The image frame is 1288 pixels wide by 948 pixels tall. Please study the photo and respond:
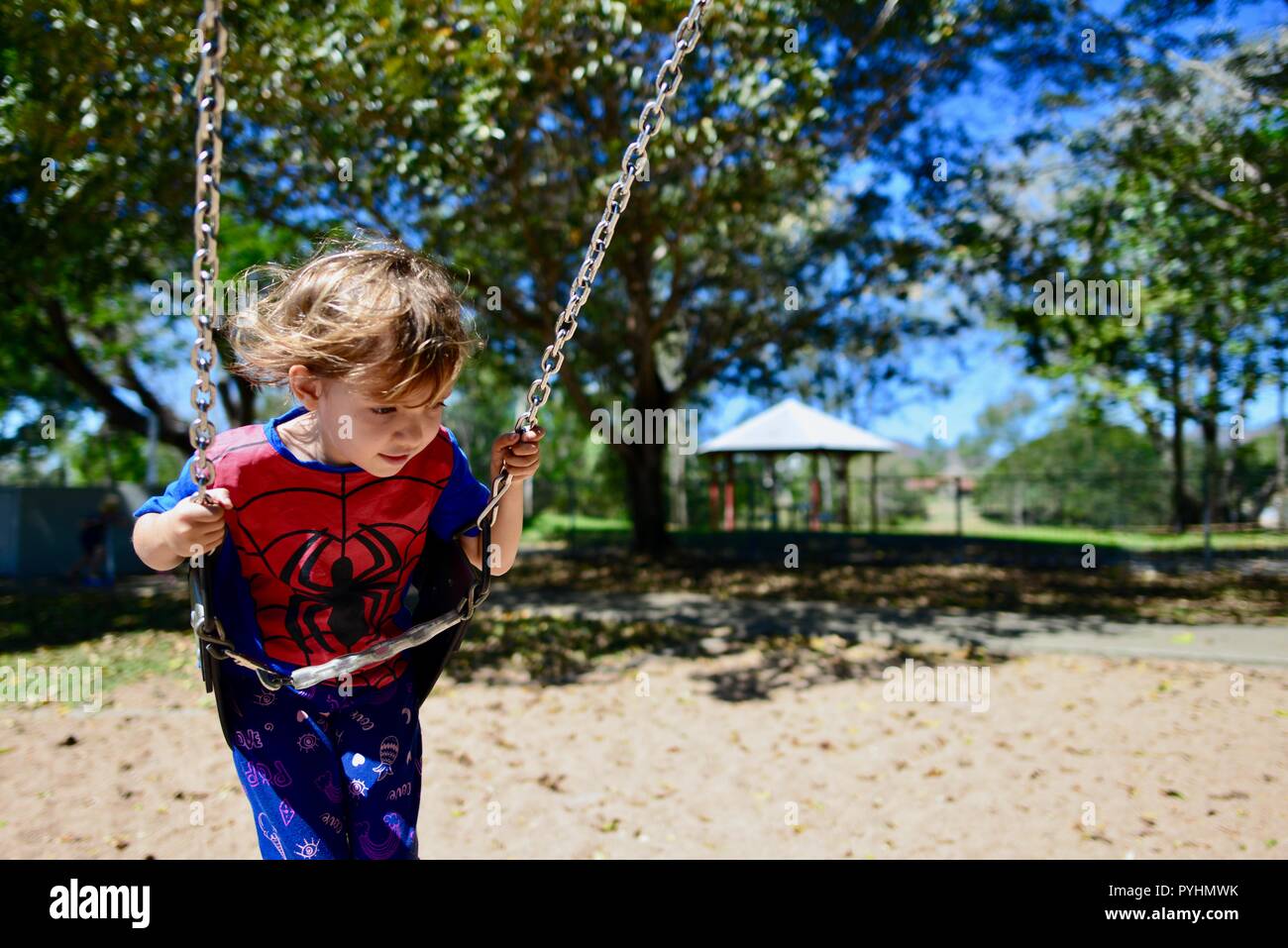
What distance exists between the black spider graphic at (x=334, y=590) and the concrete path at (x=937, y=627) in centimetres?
614

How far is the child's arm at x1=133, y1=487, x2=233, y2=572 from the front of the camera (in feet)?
5.08

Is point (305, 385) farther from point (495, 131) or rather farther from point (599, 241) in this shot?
point (495, 131)

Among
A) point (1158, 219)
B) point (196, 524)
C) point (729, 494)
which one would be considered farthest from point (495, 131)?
point (729, 494)

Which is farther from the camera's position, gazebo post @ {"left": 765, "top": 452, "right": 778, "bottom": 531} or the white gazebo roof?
gazebo post @ {"left": 765, "top": 452, "right": 778, "bottom": 531}

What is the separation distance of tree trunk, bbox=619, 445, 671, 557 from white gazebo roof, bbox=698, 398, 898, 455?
5.84ft

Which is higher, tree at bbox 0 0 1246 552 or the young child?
tree at bbox 0 0 1246 552

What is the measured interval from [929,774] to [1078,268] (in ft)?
27.9

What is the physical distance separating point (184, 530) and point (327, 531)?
0.86ft

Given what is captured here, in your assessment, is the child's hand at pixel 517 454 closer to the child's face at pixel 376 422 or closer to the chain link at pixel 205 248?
the child's face at pixel 376 422

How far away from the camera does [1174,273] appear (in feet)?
31.9

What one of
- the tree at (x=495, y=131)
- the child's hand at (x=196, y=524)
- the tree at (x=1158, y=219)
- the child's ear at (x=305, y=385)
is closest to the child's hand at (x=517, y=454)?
the child's ear at (x=305, y=385)

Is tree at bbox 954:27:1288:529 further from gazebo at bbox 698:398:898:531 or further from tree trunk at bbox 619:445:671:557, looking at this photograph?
tree trunk at bbox 619:445:671:557

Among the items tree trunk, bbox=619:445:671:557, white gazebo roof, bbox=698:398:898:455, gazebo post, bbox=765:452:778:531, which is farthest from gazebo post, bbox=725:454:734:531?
tree trunk, bbox=619:445:671:557

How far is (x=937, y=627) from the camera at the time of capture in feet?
26.3
